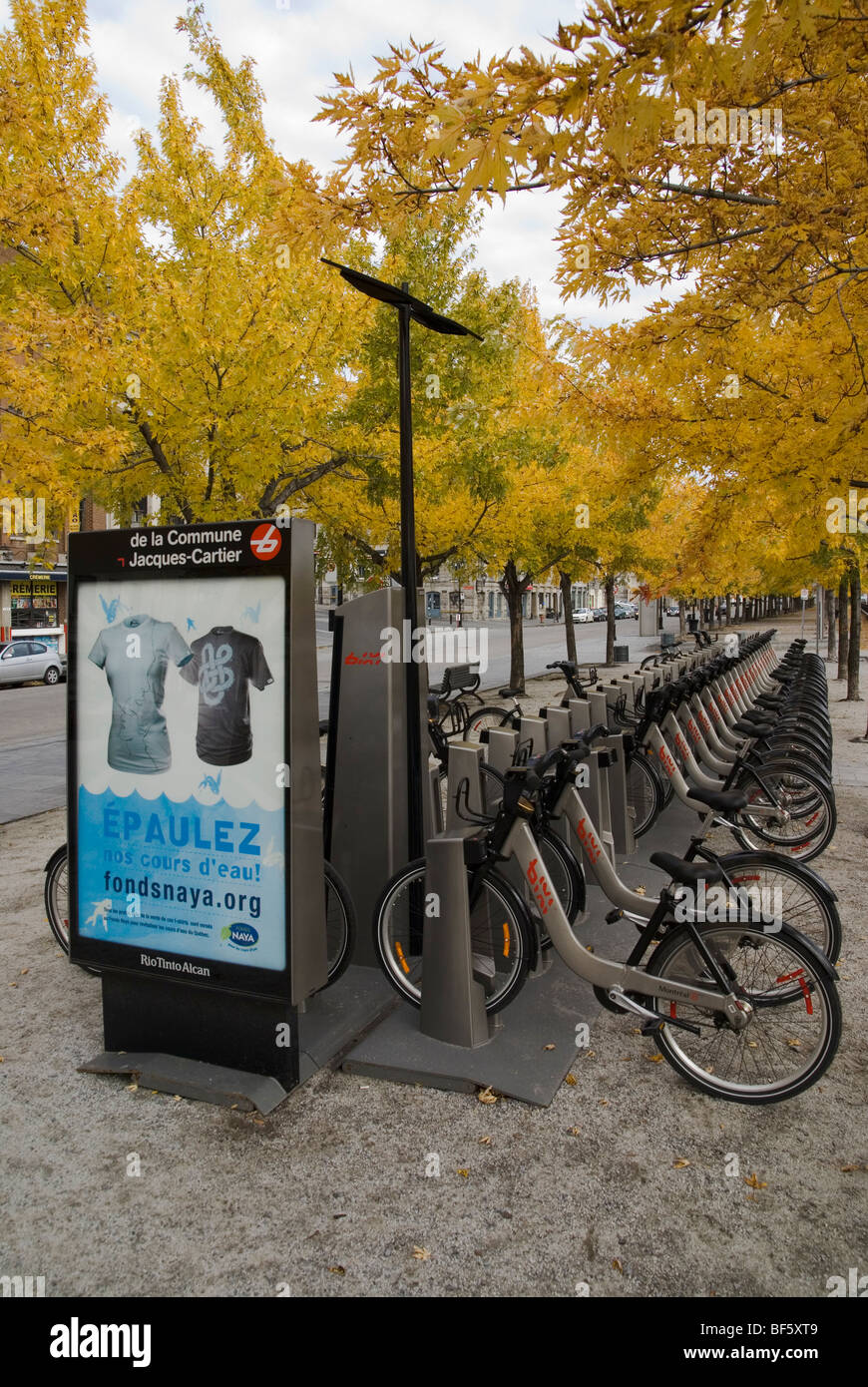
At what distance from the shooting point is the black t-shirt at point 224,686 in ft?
10.5

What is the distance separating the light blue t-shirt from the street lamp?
3.86 feet

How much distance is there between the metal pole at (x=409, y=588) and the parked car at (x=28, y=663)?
69.6 ft

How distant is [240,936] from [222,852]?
1.07 ft

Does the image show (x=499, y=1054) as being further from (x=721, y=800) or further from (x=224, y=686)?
(x=224, y=686)

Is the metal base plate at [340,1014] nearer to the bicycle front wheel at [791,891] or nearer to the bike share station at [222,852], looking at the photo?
the bike share station at [222,852]

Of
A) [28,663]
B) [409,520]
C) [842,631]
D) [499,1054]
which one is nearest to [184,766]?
[409,520]

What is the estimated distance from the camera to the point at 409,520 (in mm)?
4078

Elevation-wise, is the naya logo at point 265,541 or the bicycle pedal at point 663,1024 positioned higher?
the naya logo at point 265,541

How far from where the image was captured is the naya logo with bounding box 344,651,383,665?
4.26 metres

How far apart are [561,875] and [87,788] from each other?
2.28 metres

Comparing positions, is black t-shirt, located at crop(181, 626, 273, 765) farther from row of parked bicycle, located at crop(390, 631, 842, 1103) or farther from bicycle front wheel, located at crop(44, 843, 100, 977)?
bicycle front wheel, located at crop(44, 843, 100, 977)

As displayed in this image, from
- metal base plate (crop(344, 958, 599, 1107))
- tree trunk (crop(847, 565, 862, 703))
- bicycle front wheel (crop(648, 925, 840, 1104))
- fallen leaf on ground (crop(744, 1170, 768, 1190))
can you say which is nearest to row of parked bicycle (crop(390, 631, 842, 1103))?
bicycle front wheel (crop(648, 925, 840, 1104))

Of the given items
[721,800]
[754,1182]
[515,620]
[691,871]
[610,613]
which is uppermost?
[610,613]

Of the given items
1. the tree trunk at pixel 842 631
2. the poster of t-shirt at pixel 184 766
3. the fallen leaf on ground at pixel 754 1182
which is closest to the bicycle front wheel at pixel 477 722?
the poster of t-shirt at pixel 184 766
